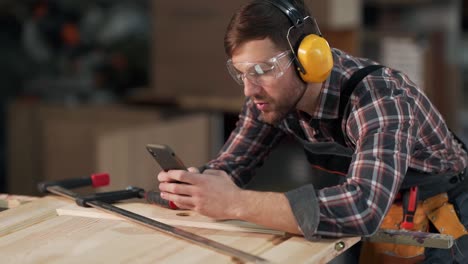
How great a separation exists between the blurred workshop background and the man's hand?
201cm

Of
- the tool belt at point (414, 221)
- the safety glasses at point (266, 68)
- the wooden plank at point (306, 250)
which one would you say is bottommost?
the tool belt at point (414, 221)

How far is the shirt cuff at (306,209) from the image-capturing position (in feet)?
6.10

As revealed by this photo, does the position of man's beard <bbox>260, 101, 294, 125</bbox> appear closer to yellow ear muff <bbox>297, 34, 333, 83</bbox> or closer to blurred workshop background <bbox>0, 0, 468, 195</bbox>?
yellow ear muff <bbox>297, 34, 333, 83</bbox>

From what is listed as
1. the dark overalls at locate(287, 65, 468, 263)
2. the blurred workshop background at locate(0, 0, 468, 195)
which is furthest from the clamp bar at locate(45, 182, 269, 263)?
the blurred workshop background at locate(0, 0, 468, 195)

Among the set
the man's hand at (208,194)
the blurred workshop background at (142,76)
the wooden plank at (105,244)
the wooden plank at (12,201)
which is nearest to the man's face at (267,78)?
the man's hand at (208,194)

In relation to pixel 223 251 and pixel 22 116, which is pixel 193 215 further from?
pixel 22 116

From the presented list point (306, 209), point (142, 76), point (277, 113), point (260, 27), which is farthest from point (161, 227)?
point (142, 76)

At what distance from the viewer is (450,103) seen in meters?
5.50

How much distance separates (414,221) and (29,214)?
43.8 inches

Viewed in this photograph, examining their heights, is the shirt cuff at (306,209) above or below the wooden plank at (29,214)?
above

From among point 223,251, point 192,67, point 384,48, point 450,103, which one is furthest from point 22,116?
point 223,251

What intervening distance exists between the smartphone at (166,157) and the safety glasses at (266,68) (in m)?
0.29

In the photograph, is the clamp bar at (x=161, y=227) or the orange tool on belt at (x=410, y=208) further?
the orange tool on belt at (x=410, y=208)

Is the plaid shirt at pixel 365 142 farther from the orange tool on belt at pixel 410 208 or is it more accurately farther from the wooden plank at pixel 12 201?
the wooden plank at pixel 12 201
